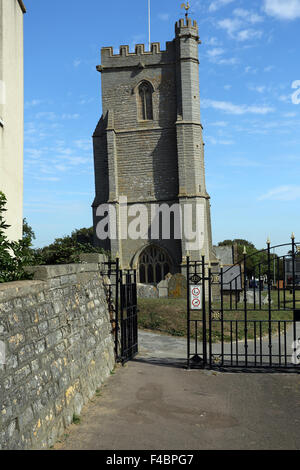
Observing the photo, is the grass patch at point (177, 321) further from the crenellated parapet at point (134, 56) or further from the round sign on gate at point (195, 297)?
the crenellated parapet at point (134, 56)

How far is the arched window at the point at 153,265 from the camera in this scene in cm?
3095

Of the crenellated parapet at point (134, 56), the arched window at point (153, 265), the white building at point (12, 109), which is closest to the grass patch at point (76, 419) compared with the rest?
the white building at point (12, 109)

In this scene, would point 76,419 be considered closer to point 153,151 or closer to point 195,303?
point 195,303

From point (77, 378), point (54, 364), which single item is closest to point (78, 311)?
point (77, 378)

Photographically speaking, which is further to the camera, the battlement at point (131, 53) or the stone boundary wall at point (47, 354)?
the battlement at point (131, 53)

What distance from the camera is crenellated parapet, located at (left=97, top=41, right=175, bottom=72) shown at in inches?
1262

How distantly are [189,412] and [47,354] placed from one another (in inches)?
106

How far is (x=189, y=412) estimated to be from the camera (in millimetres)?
7160

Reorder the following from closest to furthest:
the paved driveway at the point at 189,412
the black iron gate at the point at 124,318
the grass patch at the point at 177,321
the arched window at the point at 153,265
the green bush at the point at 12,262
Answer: the paved driveway at the point at 189,412, the green bush at the point at 12,262, the black iron gate at the point at 124,318, the grass patch at the point at 177,321, the arched window at the point at 153,265

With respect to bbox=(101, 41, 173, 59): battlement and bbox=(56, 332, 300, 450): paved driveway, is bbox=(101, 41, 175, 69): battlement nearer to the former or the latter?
bbox=(101, 41, 173, 59): battlement

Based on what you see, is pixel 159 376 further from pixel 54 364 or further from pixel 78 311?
pixel 54 364

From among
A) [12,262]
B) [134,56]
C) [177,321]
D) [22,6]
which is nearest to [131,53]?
[134,56]

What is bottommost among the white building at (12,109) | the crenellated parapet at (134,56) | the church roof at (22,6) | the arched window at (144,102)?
the white building at (12,109)

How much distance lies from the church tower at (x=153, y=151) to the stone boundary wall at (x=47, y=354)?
21369mm
